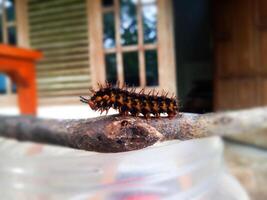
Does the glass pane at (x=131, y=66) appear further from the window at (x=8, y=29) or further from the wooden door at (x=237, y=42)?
the window at (x=8, y=29)

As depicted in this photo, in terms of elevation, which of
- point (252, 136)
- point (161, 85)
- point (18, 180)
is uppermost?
point (161, 85)

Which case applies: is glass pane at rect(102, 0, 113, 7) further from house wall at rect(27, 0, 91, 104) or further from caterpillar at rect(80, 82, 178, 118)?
caterpillar at rect(80, 82, 178, 118)

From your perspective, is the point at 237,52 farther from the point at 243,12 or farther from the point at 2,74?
the point at 2,74

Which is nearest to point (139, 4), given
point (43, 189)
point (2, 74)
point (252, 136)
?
point (43, 189)

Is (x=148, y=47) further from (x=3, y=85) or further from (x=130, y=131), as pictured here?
(x=3, y=85)

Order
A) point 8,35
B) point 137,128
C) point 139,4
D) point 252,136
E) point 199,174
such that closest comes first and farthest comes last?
1. point 137,128
2. point 139,4
3. point 199,174
4. point 8,35
5. point 252,136

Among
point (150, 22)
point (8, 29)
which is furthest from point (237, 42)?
point (8, 29)
